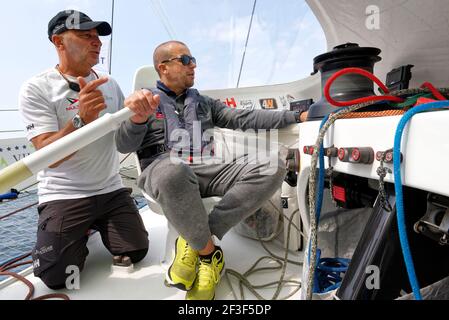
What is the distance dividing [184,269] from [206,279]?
8 cm

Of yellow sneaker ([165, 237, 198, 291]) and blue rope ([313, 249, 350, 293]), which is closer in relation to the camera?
blue rope ([313, 249, 350, 293])

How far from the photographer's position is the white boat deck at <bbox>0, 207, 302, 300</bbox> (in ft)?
3.10

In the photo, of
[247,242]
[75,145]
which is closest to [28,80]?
[75,145]

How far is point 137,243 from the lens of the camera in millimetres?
1179

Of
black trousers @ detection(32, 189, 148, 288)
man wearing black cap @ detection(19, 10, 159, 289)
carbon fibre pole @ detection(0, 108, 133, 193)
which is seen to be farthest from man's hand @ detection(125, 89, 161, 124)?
black trousers @ detection(32, 189, 148, 288)

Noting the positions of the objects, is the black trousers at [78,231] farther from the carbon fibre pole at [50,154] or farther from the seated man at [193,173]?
the carbon fibre pole at [50,154]

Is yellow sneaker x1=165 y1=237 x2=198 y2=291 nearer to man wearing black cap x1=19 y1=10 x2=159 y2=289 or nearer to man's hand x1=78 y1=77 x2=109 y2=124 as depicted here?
man wearing black cap x1=19 y1=10 x2=159 y2=289

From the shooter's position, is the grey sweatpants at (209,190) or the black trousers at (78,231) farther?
the black trousers at (78,231)

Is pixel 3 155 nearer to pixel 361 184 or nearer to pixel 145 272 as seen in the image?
pixel 145 272

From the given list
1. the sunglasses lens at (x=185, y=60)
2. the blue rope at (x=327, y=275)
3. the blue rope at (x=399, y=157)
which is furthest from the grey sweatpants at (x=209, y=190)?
the blue rope at (x=399, y=157)

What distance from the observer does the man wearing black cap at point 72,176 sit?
104 centimetres

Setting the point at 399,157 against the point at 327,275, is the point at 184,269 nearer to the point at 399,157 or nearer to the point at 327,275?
the point at 327,275

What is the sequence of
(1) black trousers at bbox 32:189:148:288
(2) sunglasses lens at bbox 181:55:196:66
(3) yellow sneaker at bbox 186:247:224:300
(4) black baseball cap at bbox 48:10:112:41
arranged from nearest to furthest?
(3) yellow sneaker at bbox 186:247:224:300 < (1) black trousers at bbox 32:189:148:288 < (4) black baseball cap at bbox 48:10:112:41 < (2) sunglasses lens at bbox 181:55:196:66

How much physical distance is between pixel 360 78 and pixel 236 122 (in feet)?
2.62
